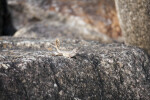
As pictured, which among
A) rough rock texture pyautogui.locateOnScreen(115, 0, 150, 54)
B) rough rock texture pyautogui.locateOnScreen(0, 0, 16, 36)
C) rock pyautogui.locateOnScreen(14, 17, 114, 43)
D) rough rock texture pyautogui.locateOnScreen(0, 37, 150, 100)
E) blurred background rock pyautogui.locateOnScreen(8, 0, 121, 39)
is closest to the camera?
rough rock texture pyautogui.locateOnScreen(0, 37, 150, 100)

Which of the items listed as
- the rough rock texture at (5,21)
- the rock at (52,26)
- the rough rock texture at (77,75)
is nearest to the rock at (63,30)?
the rock at (52,26)

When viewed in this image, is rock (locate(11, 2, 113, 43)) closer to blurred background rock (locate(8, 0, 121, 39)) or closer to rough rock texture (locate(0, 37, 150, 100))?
blurred background rock (locate(8, 0, 121, 39))

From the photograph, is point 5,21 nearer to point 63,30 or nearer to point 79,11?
point 63,30

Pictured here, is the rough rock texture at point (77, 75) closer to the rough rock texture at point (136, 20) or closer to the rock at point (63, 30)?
the rough rock texture at point (136, 20)

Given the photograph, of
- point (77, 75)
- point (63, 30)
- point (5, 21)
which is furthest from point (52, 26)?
point (77, 75)

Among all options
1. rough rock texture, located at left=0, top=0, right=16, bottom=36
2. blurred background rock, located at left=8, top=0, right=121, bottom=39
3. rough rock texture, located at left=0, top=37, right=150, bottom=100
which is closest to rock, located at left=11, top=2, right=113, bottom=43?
blurred background rock, located at left=8, top=0, right=121, bottom=39

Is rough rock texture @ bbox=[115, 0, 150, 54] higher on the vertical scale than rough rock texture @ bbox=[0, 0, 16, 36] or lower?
higher
